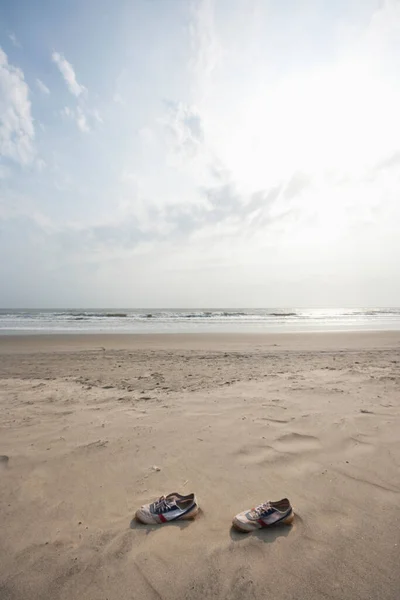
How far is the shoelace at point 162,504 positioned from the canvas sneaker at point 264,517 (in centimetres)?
53

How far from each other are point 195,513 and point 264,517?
0.56 metres

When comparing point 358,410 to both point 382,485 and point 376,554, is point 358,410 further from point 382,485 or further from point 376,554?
point 376,554

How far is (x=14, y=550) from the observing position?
210 centimetres

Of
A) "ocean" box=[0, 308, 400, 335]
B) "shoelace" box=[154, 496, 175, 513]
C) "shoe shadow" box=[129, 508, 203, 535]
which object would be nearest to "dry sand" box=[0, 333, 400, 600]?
"shoe shadow" box=[129, 508, 203, 535]

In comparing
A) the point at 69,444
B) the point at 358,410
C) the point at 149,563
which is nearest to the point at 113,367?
the point at 69,444

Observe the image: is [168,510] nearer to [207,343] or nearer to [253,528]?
[253,528]

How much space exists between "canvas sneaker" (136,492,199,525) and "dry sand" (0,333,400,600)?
0.07 m

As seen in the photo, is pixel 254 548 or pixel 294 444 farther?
pixel 294 444

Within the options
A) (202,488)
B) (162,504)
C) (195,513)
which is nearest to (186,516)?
(195,513)

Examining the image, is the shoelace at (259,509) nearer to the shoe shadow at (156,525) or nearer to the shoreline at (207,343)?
the shoe shadow at (156,525)

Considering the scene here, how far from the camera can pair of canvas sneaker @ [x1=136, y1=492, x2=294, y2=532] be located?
7.47 feet

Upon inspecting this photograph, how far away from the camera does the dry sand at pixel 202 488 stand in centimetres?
187

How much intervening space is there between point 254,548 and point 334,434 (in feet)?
7.15

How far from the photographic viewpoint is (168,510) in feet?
7.91
